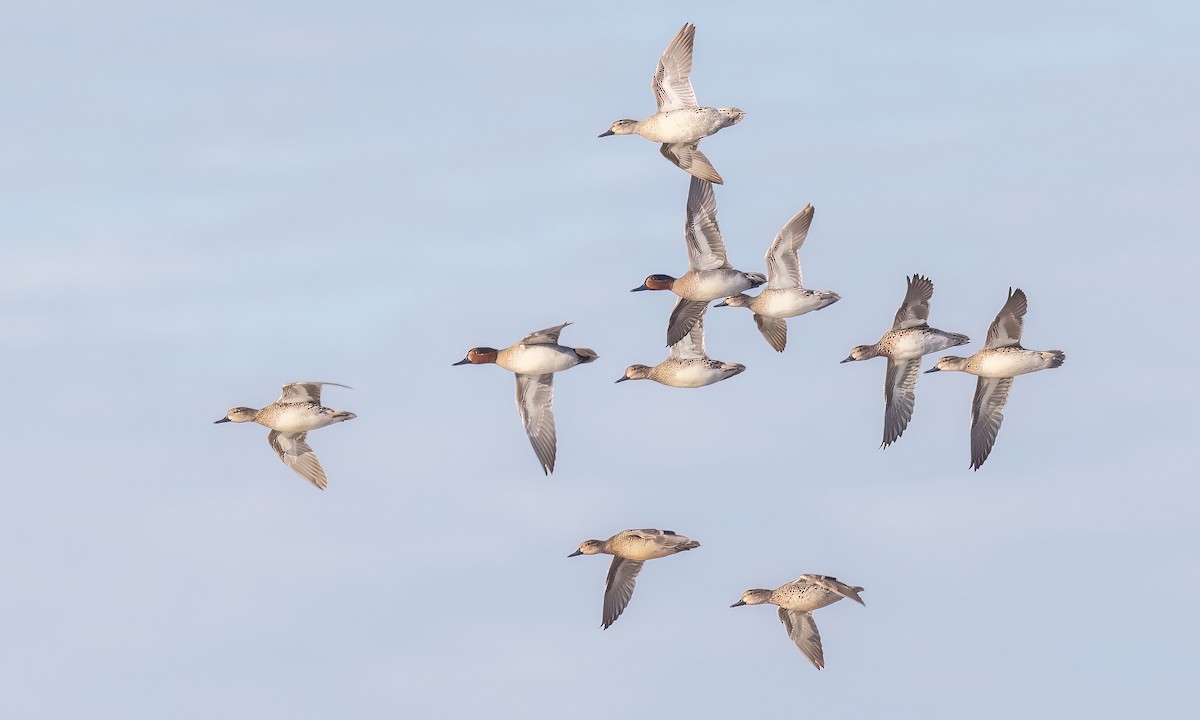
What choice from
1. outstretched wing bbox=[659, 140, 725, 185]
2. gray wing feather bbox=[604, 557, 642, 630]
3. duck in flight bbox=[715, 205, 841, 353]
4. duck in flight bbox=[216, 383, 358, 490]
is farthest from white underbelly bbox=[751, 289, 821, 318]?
duck in flight bbox=[216, 383, 358, 490]

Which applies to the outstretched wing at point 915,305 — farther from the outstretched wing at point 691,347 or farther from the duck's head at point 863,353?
the outstretched wing at point 691,347

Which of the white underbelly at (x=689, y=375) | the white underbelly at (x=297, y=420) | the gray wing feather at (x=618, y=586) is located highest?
the white underbelly at (x=689, y=375)

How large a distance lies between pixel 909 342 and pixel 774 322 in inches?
146

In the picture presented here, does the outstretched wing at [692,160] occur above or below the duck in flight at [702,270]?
above

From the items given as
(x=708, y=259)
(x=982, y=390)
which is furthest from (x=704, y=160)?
(x=982, y=390)

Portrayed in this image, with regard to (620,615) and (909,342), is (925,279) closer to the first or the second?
(909,342)

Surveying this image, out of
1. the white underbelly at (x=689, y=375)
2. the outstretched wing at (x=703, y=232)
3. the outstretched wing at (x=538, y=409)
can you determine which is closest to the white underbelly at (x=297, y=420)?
the outstretched wing at (x=538, y=409)

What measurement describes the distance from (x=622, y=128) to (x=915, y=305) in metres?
7.58

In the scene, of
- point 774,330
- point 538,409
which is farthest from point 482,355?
point 774,330

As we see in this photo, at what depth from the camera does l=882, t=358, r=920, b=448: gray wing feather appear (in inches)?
2697

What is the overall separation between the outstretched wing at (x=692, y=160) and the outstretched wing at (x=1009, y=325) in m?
6.83

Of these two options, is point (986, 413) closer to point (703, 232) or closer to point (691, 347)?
point (691, 347)

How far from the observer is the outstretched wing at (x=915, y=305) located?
2625 inches

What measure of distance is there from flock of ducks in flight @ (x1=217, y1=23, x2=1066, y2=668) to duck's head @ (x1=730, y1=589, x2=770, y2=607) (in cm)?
2
